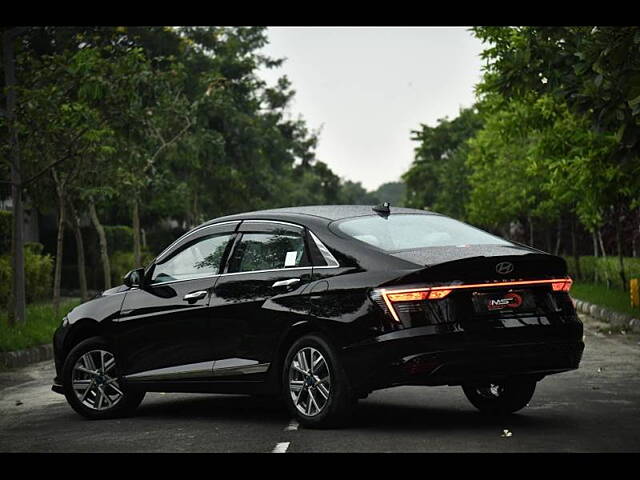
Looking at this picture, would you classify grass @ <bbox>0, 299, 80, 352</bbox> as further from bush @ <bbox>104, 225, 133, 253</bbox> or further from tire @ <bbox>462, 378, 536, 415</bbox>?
bush @ <bbox>104, 225, 133, 253</bbox>

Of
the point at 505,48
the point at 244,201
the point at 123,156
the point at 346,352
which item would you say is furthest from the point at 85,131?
the point at 244,201

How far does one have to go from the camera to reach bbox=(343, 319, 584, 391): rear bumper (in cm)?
833

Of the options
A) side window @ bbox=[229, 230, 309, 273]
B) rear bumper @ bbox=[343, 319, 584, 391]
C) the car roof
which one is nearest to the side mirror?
the car roof

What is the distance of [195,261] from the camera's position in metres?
10.1

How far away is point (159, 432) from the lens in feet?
30.2

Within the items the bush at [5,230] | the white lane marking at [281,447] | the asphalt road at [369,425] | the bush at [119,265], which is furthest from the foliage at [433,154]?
the white lane marking at [281,447]

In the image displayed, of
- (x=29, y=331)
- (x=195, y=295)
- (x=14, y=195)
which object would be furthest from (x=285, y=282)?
(x=14, y=195)

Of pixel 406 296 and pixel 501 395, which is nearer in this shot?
pixel 406 296

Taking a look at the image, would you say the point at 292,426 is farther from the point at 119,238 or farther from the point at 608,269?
the point at 119,238

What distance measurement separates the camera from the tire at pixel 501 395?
9.55 metres

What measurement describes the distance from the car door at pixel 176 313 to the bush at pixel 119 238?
29872 millimetres

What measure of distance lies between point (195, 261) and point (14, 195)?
10894 mm

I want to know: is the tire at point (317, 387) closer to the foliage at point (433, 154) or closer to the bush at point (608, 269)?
the bush at point (608, 269)
